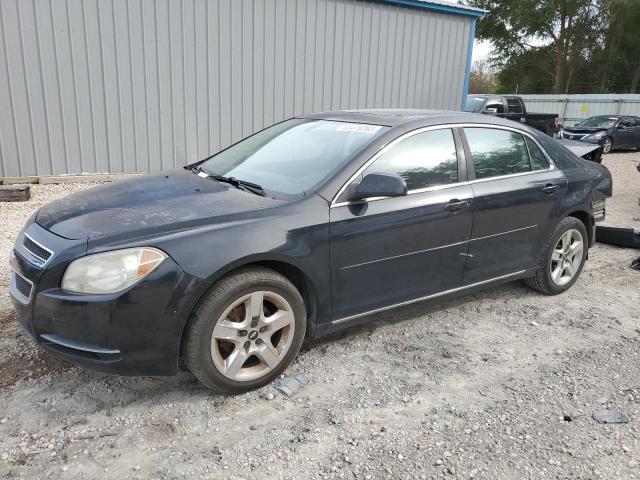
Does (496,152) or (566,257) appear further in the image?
(566,257)

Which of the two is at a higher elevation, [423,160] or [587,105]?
[423,160]

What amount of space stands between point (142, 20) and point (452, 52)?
21.6 ft

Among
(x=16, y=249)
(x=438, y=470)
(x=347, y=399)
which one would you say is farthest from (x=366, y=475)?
(x=16, y=249)

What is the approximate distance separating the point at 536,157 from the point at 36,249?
365 centimetres

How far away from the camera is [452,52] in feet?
38.2

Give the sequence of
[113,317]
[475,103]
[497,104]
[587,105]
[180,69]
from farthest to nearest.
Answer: [587,105], [497,104], [475,103], [180,69], [113,317]

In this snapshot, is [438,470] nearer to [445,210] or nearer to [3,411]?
[445,210]

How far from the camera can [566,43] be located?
37125mm

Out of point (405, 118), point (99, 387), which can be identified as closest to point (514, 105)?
point (405, 118)

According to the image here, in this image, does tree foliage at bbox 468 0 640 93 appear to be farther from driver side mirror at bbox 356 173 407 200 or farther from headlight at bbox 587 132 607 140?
driver side mirror at bbox 356 173 407 200

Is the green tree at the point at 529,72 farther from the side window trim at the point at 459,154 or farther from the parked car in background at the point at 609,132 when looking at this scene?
the side window trim at the point at 459,154

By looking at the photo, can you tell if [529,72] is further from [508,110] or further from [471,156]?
[471,156]

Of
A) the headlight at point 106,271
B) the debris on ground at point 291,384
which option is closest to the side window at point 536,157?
the debris on ground at point 291,384

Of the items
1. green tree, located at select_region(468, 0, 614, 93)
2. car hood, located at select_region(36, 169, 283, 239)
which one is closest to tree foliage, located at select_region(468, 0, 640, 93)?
green tree, located at select_region(468, 0, 614, 93)
